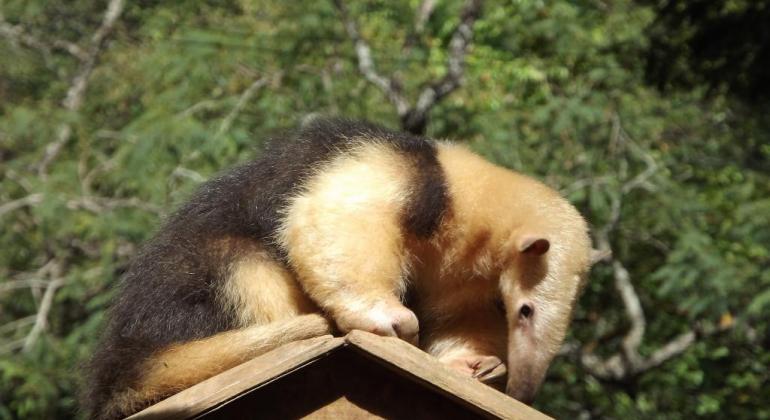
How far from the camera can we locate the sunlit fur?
11.6ft

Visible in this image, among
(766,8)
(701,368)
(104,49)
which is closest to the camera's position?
(766,8)

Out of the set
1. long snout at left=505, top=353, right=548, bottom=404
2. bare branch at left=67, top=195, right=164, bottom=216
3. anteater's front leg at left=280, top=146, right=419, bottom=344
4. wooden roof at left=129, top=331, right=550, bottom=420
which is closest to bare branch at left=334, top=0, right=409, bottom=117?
bare branch at left=67, top=195, right=164, bottom=216

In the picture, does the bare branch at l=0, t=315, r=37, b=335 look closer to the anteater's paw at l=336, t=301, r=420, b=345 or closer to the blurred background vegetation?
the blurred background vegetation

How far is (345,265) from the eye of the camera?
3492 mm

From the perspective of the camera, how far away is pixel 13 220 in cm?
972

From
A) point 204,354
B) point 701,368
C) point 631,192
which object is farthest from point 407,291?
point 701,368

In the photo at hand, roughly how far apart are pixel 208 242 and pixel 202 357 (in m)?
0.57

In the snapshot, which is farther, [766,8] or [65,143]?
[65,143]

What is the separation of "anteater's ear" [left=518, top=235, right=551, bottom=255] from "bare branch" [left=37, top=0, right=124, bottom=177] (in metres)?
7.42

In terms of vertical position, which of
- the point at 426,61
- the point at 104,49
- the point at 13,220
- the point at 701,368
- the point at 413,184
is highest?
the point at 413,184

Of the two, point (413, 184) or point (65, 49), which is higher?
point (413, 184)

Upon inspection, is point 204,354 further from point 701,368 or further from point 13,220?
point 701,368

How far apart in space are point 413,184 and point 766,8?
5.00 meters

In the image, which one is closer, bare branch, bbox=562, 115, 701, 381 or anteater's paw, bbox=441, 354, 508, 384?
anteater's paw, bbox=441, 354, 508, 384
